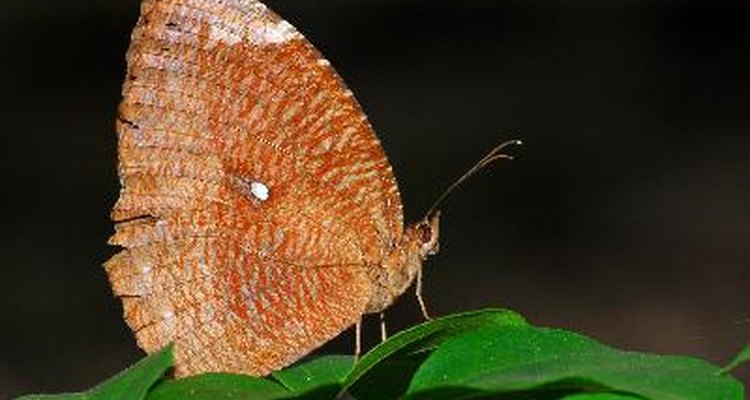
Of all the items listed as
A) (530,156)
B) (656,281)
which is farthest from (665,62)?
(656,281)

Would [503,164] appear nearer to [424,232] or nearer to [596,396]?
[424,232]

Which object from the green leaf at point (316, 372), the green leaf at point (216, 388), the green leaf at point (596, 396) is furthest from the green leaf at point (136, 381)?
the green leaf at point (596, 396)

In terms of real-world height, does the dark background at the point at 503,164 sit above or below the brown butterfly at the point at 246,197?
below

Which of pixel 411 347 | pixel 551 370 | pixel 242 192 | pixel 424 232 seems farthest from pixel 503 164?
pixel 551 370

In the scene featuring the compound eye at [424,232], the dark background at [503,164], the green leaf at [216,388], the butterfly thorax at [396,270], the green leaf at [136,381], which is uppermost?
the green leaf at [136,381]

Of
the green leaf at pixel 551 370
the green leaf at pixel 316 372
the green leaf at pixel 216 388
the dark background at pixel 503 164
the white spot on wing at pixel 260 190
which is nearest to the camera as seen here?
the green leaf at pixel 551 370

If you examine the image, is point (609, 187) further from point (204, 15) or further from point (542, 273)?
point (204, 15)

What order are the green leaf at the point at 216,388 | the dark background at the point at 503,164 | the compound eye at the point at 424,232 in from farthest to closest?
the dark background at the point at 503,164, the compound eye at the point at 424,232, the green leaf at the point at 216,388

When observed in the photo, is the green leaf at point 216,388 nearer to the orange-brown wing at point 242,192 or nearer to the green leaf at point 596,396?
the green leaf at point 596,396
